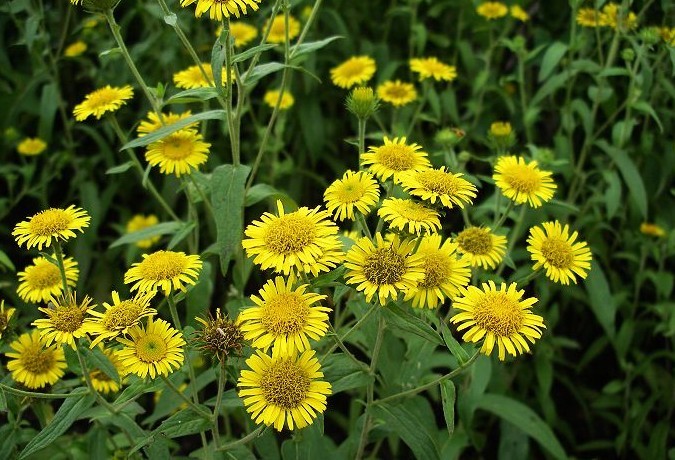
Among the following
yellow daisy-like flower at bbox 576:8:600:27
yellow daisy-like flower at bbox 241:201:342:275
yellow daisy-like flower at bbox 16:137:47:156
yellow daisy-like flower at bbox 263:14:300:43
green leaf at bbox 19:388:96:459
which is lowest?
green leaf at bbox 19:388:96:459

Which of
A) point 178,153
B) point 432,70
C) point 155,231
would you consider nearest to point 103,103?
point 178,153

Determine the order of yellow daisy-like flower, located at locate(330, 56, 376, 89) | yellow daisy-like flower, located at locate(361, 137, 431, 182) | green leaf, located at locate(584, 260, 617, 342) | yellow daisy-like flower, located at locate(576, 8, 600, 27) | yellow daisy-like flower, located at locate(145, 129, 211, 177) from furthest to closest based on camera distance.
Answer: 1. yellow daisy-like flower, located at locate(576, 8, 600, 27)
2. yellow daisy-like flower, located at locate(330, 56, 376, 89)
3. green leaf, located at locate(584, 260, 617, 342)
4. yellow daisy-like flower, located at locate(145, 129, 211, 177)
5. yellow daisy-like flower, located at locate(361, 137, 431, 182)

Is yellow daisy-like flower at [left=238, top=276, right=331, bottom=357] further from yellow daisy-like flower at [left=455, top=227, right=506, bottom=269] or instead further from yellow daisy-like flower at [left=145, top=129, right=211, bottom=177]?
yellow daisy-like flower at [left=145, top=129, right=211, bottom=177]

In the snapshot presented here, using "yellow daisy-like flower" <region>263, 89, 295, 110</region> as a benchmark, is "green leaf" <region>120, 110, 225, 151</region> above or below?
below

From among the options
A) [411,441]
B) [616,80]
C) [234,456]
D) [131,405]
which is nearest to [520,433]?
[411,441]

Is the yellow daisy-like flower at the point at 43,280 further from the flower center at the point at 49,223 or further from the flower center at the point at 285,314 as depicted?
the flower center at the point at 285,314

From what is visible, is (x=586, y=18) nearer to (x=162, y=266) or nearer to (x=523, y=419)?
(x=523, y=419)

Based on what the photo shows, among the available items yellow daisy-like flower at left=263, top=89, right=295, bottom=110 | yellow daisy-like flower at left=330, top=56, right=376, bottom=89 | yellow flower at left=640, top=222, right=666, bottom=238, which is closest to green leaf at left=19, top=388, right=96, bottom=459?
yellow daisy-like flower at left=263, top=89, right=295, bottom=110

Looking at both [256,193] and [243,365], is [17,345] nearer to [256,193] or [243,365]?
[243,365]
